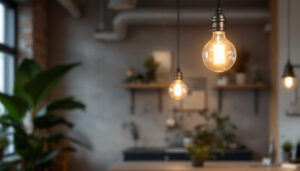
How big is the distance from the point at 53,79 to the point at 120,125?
289 cm

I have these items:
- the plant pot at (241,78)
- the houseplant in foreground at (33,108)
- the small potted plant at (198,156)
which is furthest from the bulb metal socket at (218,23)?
the plant pot at (241,78)

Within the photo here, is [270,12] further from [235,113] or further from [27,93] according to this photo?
[27,93]

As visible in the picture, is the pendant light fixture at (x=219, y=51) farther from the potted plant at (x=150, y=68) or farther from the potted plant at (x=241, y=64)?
the potted plant at (x=241, y=64)

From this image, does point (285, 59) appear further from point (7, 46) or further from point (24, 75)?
point (7, 46)

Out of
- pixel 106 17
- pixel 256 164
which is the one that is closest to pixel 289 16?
pixel 256 164

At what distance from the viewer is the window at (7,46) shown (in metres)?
5.95

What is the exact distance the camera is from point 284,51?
6.00m

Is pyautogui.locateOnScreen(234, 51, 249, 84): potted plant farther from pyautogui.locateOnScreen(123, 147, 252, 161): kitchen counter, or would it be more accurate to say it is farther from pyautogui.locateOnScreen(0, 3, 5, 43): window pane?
pyautogui.locateOnScreen(0, 3, 5, 43): window pane

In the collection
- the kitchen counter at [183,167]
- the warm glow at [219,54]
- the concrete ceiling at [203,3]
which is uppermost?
the concrete ceiling at [203,3]

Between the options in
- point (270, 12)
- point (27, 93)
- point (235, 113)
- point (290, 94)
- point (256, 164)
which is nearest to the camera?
point (27, 93)

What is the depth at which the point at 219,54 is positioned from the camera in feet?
7.13

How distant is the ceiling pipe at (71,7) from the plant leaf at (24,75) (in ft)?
5.65

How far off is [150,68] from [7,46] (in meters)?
2.25

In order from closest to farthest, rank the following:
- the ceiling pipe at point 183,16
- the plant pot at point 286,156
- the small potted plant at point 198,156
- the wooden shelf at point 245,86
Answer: the small potted plant at point 198,156 < the plant pot at point 286,156 < the ceiling pipe at point 183,16 < the wooden shelf at point 245,86
